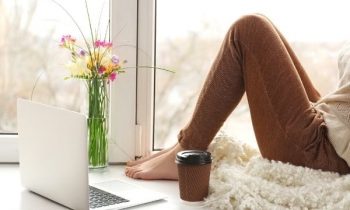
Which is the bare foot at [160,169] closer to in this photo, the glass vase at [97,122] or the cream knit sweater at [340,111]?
the glass vase at [97,122]

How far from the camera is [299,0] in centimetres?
189

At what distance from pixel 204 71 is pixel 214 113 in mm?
362

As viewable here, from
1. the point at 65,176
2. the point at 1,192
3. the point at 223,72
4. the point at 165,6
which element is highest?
the point at 165,6

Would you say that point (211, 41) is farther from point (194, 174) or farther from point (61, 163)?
point (61, 163)

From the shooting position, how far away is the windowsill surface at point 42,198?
1396 millimetres

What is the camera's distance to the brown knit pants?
4.98 feet

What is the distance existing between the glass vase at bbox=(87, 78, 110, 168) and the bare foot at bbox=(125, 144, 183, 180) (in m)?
0.10

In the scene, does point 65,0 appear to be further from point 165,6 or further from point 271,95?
point 271,95

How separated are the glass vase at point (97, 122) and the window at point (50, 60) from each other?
0.13m

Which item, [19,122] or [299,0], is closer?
[19,122]

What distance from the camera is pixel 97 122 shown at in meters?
1.72

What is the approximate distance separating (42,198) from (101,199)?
0.16 m

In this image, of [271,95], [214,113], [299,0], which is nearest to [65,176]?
[214,113]

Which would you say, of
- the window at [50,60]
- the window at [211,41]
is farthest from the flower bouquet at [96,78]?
the window at [211,41]
